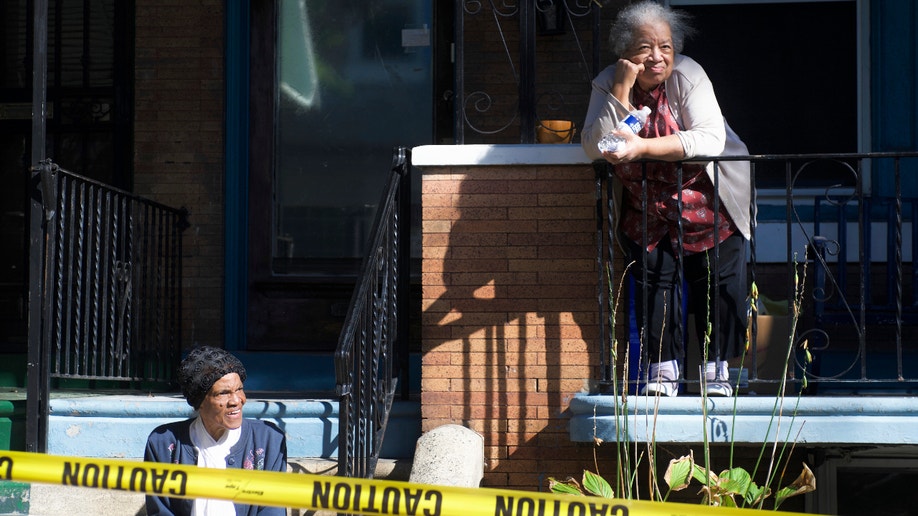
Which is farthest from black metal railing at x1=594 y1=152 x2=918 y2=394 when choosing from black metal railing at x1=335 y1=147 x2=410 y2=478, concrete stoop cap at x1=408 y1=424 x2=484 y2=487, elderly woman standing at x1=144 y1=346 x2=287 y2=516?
elderly woman standing at x1=144 y1=346 x2=287 y2=516

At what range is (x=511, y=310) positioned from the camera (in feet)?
17.2

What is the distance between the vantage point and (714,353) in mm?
5062

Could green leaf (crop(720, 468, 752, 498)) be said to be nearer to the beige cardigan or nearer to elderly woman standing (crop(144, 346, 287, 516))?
the beige cardigan

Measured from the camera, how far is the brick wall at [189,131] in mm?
7219

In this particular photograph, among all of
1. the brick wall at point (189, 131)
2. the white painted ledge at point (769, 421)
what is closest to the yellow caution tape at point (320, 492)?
the white painted ledge at point (769, 421)

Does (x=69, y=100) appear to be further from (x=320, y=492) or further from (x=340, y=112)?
(x=320, y=492)

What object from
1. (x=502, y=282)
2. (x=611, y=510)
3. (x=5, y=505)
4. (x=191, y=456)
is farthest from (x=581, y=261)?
(x=5, y=505)

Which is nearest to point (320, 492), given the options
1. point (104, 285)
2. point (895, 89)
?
point (104, 285)

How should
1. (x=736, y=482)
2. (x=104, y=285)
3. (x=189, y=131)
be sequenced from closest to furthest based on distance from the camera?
1. (x=736, y=482)
2. (x=104, y=285)
3. (x=189, y=131)

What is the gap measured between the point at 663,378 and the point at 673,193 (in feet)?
2.61

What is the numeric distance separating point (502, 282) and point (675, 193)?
861 mm

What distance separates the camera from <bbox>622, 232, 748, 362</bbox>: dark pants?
16.2 ft

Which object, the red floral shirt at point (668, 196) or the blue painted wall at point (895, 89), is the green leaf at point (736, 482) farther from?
the blue painted wall at point (895, 89)

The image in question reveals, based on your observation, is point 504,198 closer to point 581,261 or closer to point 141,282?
point 581,261
